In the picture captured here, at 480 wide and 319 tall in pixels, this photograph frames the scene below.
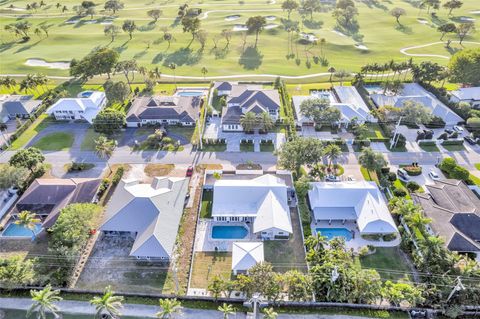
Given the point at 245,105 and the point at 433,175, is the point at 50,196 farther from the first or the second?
the point at 433,175

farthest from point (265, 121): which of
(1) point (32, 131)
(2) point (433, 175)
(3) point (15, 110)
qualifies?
(3) point (15, 110)

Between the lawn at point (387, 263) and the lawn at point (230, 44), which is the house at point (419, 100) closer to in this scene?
the lawn at point (230, 44)

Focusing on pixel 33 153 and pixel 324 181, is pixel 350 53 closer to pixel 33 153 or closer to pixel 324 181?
pixel 324 181

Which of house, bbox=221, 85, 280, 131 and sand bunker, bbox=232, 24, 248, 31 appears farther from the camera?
sand bunker, bbox=232, 24, 248, 31

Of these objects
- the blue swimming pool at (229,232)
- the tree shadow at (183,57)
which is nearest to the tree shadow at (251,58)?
the tree shadow at (183,57)

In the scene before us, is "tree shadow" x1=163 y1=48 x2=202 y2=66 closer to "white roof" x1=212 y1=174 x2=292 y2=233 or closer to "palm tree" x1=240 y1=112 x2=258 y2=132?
"palm tree" x1=240 y1=112 x2=258 y2=132

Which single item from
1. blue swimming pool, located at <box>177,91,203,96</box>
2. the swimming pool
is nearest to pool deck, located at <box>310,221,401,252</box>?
the swimming pool
